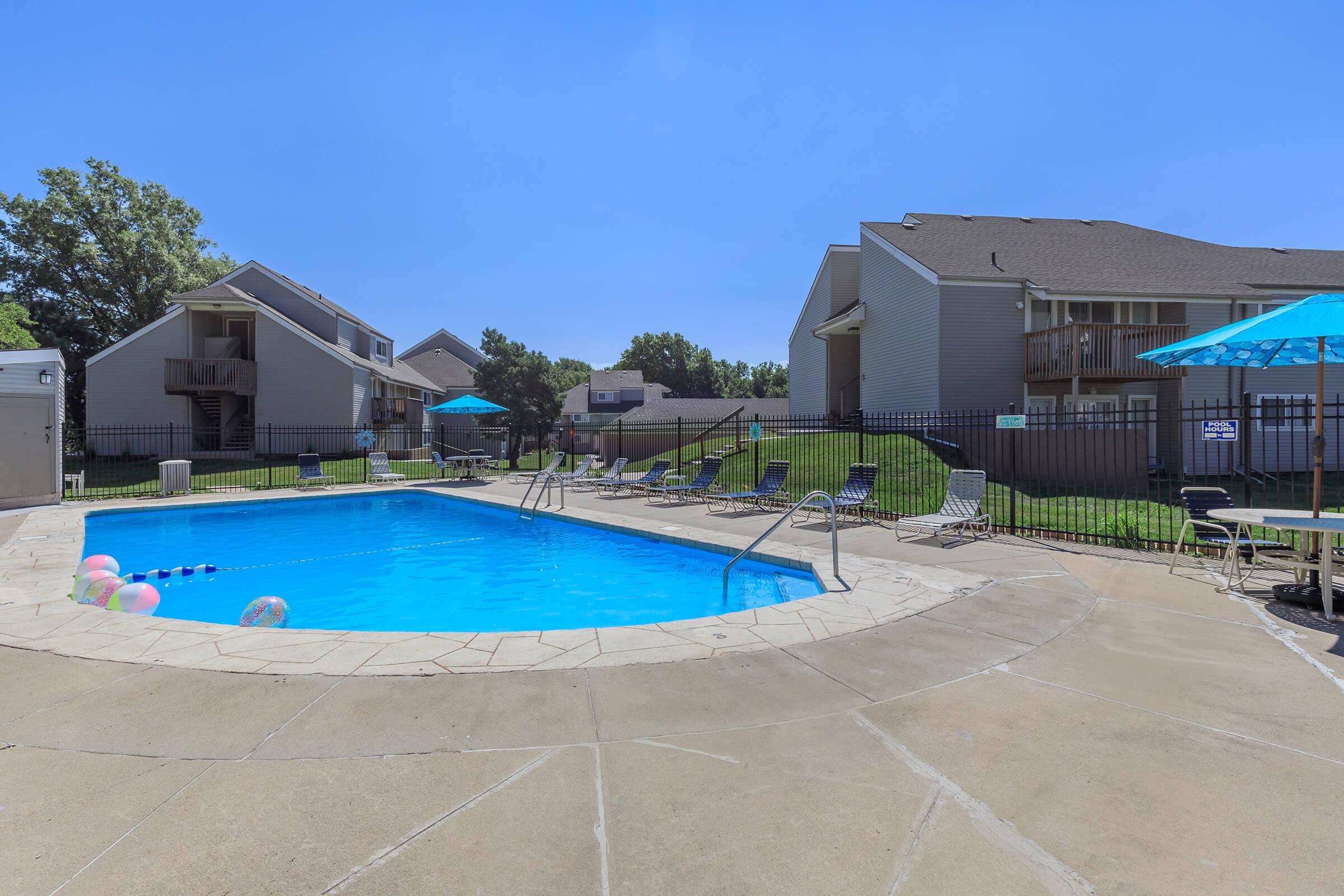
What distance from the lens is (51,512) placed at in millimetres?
12055

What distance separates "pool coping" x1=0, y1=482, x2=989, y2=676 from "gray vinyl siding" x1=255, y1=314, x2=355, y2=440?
20.1 metres

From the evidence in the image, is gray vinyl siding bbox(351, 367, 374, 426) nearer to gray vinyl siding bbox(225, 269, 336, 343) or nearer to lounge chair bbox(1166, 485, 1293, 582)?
gray vinyl siding bbox(225, 269, 336, 343)

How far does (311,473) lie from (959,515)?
57.9 ft

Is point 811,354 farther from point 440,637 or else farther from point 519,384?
point 440,637

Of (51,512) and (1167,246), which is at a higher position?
(1167,246)

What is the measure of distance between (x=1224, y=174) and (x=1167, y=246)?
12.6 metres

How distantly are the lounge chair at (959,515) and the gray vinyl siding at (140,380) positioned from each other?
2896 centimetres

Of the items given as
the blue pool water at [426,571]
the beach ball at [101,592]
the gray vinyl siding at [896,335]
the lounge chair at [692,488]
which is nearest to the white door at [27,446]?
the blue pool water at [426,571]

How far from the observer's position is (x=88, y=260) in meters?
31.7

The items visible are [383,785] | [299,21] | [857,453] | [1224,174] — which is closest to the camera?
[383,785]

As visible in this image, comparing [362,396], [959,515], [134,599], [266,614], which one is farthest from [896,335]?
[362,396]

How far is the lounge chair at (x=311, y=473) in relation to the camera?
Result: 17984 mm

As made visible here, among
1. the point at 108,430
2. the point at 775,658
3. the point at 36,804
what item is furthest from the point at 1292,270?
the point at 108,430

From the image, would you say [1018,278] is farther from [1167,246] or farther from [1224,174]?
[1167,246]
